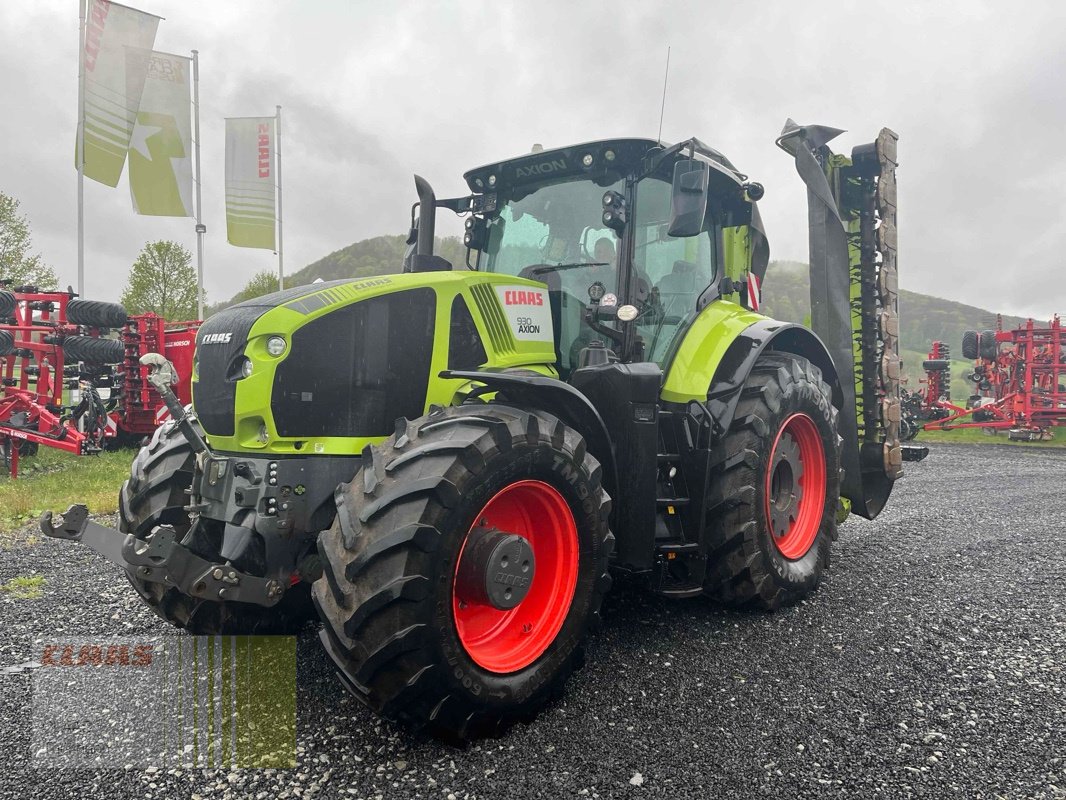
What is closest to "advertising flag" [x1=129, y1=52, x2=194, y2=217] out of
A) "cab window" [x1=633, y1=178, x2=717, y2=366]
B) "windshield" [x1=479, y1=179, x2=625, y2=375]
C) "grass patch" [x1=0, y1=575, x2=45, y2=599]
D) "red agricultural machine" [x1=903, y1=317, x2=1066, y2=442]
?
"grass patch" [x1=0, y1=575, x2=45, y2=599]

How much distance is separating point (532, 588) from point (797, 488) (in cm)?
230

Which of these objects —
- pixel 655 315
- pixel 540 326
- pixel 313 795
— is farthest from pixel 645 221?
pixel 313 795

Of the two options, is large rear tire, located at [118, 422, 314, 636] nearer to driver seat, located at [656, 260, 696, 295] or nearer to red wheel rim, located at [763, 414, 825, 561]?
driver seat, located at [656, 260, 696, 295]

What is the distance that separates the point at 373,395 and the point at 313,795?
4.88 ft

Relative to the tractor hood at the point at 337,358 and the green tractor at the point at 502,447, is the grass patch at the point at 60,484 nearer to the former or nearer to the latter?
the green tractor at the point at 502,447

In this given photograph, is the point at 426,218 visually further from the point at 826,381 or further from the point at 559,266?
the point at 826,381

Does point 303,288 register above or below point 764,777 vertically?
above

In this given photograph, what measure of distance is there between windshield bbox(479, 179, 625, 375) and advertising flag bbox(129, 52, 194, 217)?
15666 millimetres

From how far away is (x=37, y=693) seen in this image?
3.11m

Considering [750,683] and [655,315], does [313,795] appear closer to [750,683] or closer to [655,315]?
[750,683]

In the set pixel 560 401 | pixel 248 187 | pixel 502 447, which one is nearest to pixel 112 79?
pixel 248 187

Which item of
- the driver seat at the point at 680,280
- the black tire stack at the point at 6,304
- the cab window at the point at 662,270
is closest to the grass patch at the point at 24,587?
the cab window at the point at 662,270

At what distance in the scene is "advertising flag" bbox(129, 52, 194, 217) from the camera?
1680cm

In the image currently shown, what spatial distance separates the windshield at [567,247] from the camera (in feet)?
12.9
